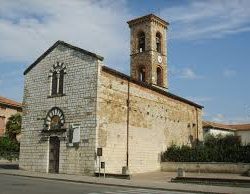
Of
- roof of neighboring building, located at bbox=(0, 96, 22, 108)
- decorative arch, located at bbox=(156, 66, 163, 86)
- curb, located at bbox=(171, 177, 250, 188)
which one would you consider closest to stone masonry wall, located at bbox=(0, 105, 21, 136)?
roof of neighboring building, located at bbox=(0, 96, 22, 108)

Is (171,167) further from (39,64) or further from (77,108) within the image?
(39,64)

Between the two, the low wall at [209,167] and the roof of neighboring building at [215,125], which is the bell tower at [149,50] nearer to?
the low wall at [209,167]

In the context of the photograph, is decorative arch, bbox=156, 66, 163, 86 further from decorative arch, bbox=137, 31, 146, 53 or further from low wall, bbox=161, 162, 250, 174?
→ low wall, bbox=161, 162, 250, 174

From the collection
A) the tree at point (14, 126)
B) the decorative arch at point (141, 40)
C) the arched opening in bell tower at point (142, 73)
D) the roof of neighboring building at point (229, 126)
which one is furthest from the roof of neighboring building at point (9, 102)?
the roof of neighboring building at point (229, 126)

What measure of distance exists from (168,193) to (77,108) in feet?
42.5

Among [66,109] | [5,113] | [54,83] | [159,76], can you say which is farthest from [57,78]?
[5,113]

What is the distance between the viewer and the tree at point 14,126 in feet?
A: 156

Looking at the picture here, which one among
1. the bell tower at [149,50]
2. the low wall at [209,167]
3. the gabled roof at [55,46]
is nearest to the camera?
the gabled roof at [55,46]

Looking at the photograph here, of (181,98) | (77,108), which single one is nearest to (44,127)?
(77,108)

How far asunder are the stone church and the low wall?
1.08 metres

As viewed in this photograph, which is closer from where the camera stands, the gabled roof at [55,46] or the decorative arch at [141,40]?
the gabled roof at [55,46]

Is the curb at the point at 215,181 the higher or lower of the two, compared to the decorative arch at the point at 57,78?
lower

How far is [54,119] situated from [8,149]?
58.6 ft

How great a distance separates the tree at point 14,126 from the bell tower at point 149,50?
1573 centimetres
